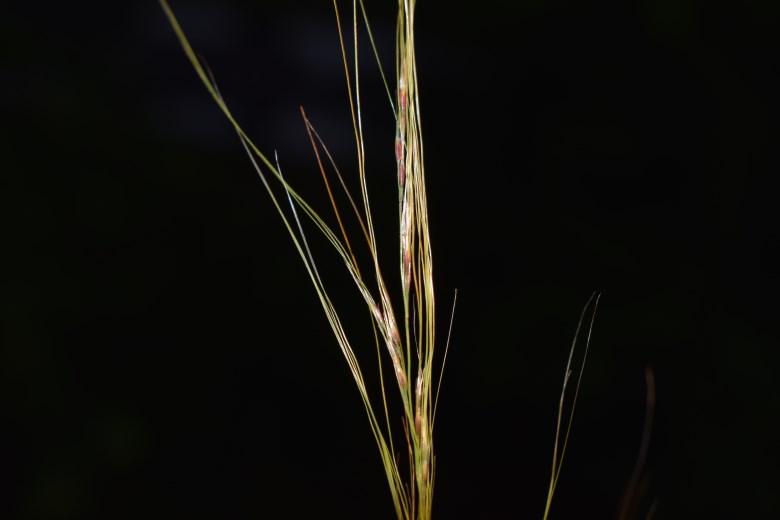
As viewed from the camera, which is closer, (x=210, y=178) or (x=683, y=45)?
(x=683, y=45)

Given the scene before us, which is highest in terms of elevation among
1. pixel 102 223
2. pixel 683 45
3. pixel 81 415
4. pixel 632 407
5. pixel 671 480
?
pixel 683 45

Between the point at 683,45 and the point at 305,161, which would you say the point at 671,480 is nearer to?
the point at 683,45

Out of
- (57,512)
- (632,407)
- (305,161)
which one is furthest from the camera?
(305,161)

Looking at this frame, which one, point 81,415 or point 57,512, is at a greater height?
point 81,415

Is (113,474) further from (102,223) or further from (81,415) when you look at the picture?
(102,223)

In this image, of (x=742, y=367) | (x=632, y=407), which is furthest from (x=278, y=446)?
(x=742, y=367)

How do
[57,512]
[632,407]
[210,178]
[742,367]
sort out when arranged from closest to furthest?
[57,512]
[742,367]
[632,407]
[210,178]

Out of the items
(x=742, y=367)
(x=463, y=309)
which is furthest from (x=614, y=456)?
(x=463, y=309)
